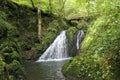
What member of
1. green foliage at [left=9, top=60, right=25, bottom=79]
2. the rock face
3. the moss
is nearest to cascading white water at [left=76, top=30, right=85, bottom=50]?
the rock face

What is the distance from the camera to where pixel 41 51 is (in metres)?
20.2

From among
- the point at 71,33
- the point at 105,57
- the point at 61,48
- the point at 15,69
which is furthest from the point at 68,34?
the point at 105,57

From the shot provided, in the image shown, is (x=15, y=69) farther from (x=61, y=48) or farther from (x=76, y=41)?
(x=76, y=41)

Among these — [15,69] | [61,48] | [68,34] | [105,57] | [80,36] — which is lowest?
[15,69]

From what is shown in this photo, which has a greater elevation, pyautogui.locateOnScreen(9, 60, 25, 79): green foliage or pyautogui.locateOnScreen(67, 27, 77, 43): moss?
pyautogui.locateOnScreen(67, 27, 77, 43): moss

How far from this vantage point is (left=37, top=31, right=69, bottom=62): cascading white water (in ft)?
64.8

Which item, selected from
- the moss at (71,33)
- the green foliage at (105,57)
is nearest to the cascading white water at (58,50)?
the moss at (71,33)

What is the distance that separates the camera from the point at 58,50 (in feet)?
67.9

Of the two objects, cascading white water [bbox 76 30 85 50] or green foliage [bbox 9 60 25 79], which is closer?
green foliage [bbox 9 60 25 79]

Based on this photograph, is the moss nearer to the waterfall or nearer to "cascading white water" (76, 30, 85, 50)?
the waterfall

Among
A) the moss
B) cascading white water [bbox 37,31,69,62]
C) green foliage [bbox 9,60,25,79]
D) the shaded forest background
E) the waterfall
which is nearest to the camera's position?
the shaded forest background

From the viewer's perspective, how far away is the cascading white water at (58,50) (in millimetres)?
19750

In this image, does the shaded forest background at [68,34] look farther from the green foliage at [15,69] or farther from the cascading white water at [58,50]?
the cascading white water at [58,50]

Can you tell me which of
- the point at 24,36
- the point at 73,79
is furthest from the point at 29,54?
the point at 73,79
